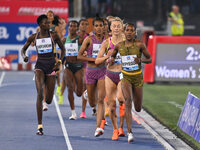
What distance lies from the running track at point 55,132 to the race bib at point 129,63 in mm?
1283

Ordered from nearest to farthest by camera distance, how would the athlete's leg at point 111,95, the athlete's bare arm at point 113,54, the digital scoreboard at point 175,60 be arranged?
the athlete's bare arm at point 113,54 < the athlete's leg at point 111,95 < the digital scoreboard at point 175,60

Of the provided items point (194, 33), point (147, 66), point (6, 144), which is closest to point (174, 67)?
point (147, 66)

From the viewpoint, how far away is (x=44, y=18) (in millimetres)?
12594

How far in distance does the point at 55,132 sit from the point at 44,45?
1.66 m

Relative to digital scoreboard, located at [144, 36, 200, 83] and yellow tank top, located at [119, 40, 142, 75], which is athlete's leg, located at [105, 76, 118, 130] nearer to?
yellow tank top, located at [119, 40, 142, 75]

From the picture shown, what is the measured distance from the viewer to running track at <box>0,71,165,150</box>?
11297mm

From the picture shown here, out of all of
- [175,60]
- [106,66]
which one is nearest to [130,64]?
[106,66]

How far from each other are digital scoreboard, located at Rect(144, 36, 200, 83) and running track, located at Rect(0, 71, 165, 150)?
15.5 ft

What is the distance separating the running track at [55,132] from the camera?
11.3 metres

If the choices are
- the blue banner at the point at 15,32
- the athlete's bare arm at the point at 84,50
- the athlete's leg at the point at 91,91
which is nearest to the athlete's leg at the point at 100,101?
the athlete's leg at the point at 91,91

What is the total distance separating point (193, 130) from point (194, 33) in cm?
2590

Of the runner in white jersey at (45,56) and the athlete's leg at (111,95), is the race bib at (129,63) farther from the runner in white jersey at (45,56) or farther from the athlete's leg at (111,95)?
the runner in white jersey at (45,56)

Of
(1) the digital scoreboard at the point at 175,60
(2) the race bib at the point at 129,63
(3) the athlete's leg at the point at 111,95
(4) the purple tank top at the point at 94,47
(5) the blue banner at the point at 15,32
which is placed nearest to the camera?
(2) the race bib at the point at 129,63

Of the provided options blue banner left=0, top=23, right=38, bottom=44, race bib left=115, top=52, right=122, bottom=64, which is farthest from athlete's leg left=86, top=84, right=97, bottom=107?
blue banner left=0, top=23, right=38, bottom=44
